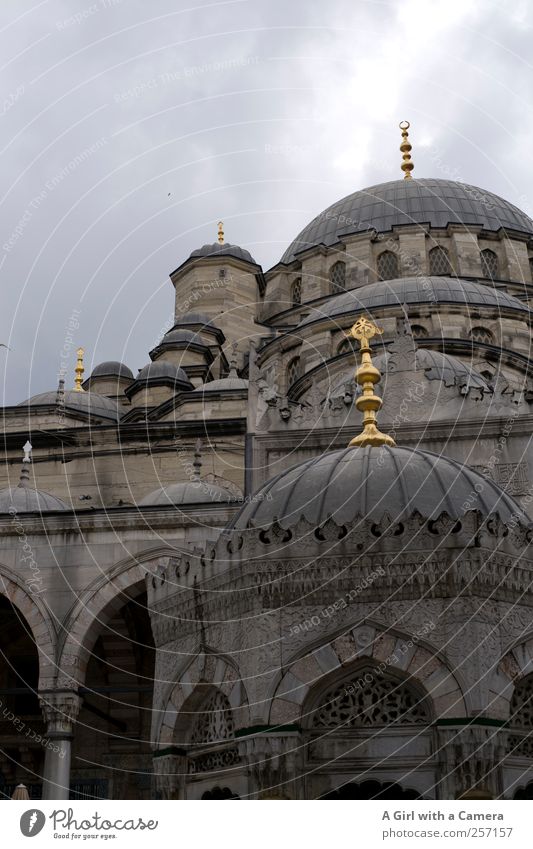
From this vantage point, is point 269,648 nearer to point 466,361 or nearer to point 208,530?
point 208,530

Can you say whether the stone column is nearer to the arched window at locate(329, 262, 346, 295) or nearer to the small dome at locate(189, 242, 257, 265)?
the arched window at locate(329, 262, 346, 295)

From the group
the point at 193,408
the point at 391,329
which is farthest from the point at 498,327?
the point at 193,408

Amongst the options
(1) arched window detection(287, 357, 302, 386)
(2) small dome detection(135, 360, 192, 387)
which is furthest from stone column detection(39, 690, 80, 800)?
(2) small dome detection(135, 360, 192, 387)

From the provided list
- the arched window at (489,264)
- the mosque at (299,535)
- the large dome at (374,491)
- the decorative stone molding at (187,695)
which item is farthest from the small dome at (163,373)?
the decorative stone molding at (187,695)

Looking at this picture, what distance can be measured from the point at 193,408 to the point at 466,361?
6664mm

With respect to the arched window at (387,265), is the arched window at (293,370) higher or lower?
lower

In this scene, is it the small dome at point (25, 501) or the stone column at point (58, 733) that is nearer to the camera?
the stone column at point (58, 733)

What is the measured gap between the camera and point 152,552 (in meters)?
17.7

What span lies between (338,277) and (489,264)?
471cm

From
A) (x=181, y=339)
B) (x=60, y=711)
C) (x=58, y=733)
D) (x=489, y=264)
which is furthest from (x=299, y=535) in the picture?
(x=489, y=264)

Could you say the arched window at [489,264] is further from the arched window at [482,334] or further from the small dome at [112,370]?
the small dome at [112,370]

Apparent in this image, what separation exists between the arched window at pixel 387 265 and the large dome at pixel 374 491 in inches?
1005

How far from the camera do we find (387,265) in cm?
3416

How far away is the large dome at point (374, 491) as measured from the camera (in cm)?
791
